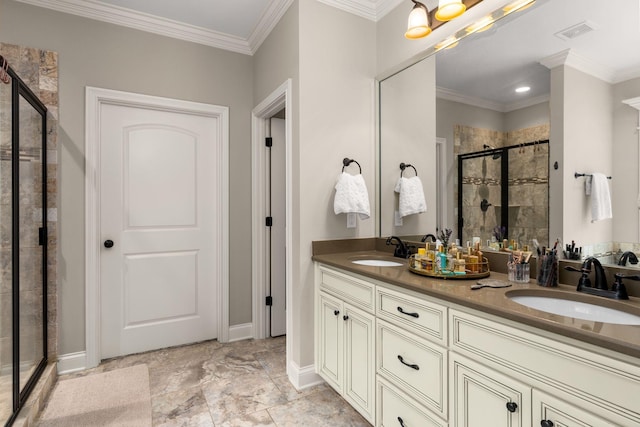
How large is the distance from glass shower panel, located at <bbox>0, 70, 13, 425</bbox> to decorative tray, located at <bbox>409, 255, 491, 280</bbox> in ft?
6.79

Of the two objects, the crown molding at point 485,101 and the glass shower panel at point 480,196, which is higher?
the crown molding at point 485,101

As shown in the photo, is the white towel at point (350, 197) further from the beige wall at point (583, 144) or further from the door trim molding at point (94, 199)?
the door trim molding at point (94, 199)

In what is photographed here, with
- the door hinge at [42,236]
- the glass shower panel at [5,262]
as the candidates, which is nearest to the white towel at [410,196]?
the glass shower panel at [5,262]

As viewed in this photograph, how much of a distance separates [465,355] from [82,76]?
9.63 feet

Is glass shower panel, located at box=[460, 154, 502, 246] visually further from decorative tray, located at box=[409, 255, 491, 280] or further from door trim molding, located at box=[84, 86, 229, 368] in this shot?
door trim molding, located at box=[84, 86, 229, 368]

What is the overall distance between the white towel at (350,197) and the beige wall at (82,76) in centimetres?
116

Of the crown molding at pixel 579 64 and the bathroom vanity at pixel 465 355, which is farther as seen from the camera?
the crown molding at pixel 579 64

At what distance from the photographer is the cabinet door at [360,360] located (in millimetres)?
1709

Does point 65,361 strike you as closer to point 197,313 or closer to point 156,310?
point 156,310

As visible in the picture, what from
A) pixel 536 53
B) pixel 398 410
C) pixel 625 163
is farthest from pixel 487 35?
pixel 398 410

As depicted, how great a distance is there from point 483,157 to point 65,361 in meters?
3.03

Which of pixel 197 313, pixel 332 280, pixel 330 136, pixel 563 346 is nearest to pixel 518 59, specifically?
pixel 330 136

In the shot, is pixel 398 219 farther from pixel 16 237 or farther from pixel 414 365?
pixel 16 237

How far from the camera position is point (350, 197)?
2.19 meters
